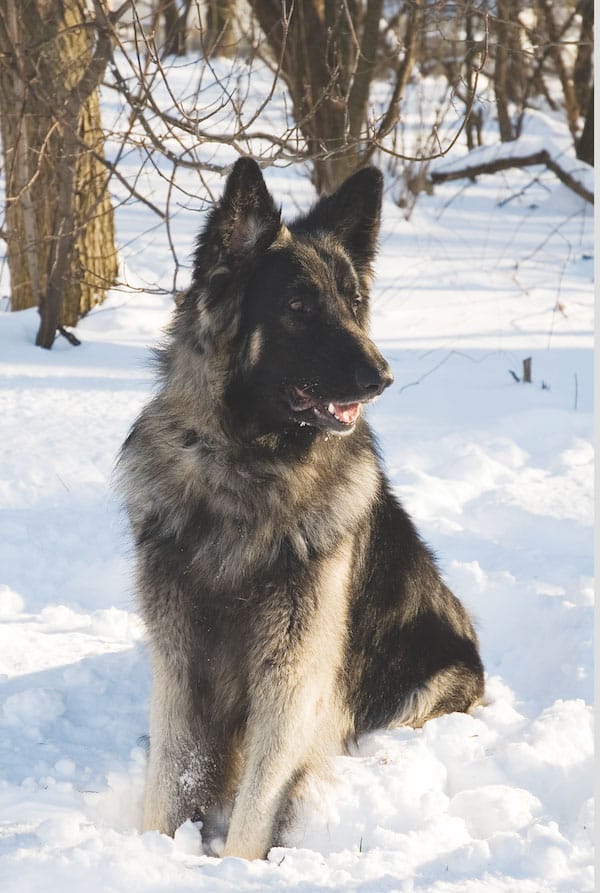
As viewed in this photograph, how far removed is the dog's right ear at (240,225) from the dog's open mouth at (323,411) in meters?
0.43

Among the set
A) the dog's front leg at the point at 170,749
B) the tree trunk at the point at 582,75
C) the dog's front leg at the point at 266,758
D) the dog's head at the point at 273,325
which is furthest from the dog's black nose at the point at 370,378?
the tree trunk at the point at 582,75

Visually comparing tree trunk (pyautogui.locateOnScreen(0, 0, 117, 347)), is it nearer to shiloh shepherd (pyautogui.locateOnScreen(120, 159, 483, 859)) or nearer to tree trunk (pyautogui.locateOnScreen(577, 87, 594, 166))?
shiloh shepherd (pyautogui.locateOnScreen(120, 159, 483, 859))

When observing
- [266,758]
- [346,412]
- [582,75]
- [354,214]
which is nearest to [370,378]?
[346,412]

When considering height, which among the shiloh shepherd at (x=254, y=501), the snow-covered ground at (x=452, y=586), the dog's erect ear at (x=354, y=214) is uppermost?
the dog's erect ear at (x=354, y=214)

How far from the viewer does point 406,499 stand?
561 centimetres

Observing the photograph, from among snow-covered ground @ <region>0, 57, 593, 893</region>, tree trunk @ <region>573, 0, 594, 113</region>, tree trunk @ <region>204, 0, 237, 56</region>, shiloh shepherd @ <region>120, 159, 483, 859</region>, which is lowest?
snow-covered ground @ <region>0, 57, 593, 893</region>

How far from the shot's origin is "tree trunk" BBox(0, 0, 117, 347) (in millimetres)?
6188

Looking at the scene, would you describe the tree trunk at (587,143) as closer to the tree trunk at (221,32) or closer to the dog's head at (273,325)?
the tree trunk at (221,32)

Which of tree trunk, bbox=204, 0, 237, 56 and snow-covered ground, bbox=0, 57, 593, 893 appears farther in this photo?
tree trunk, bbox=204, 0, 237, 56

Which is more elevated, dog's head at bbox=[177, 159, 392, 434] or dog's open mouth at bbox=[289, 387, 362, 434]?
dog's head at bbox=[177, 159, 392, 434]

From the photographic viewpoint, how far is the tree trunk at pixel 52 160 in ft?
20.3

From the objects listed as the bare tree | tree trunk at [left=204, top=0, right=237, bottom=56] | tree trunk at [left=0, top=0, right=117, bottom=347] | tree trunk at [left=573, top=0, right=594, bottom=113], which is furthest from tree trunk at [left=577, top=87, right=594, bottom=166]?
tree trunk at [left=0, top=0, right=117, bottom=347]

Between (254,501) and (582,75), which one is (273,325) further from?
(582,75)

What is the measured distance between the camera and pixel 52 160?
22.6 feet
